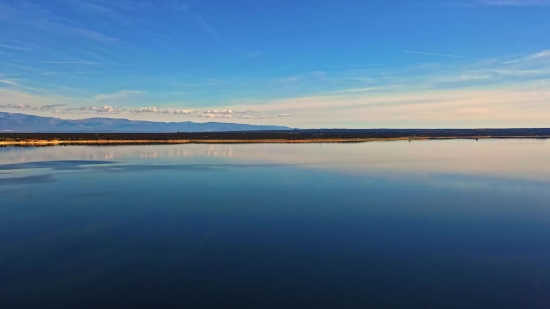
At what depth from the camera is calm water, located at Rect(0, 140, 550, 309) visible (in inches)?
289

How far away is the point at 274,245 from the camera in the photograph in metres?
9.98

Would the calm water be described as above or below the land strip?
below

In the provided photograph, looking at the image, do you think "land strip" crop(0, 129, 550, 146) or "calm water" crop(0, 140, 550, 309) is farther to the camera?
"land strip" crop(0, 129, 550, 146)

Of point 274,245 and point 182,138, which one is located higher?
point 182,138

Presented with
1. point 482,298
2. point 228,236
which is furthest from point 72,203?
point 482,298

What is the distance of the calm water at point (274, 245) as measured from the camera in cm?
733

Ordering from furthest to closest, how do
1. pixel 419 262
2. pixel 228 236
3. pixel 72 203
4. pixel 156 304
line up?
pixel 72 203 → pixel 228 236 → pixel 419 262 → pixel 156 304

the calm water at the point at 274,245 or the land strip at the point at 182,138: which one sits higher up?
the land strip at the point at 182,138

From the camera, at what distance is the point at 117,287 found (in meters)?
7.62

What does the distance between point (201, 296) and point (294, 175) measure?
15766 millimetres

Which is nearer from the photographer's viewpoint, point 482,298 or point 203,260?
point 482,298

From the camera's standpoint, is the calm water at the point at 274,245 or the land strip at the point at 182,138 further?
the land strip at the point at 182,138

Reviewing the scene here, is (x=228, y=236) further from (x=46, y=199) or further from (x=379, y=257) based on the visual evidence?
(x=46, y=199)

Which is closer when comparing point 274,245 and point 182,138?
point 274,245
